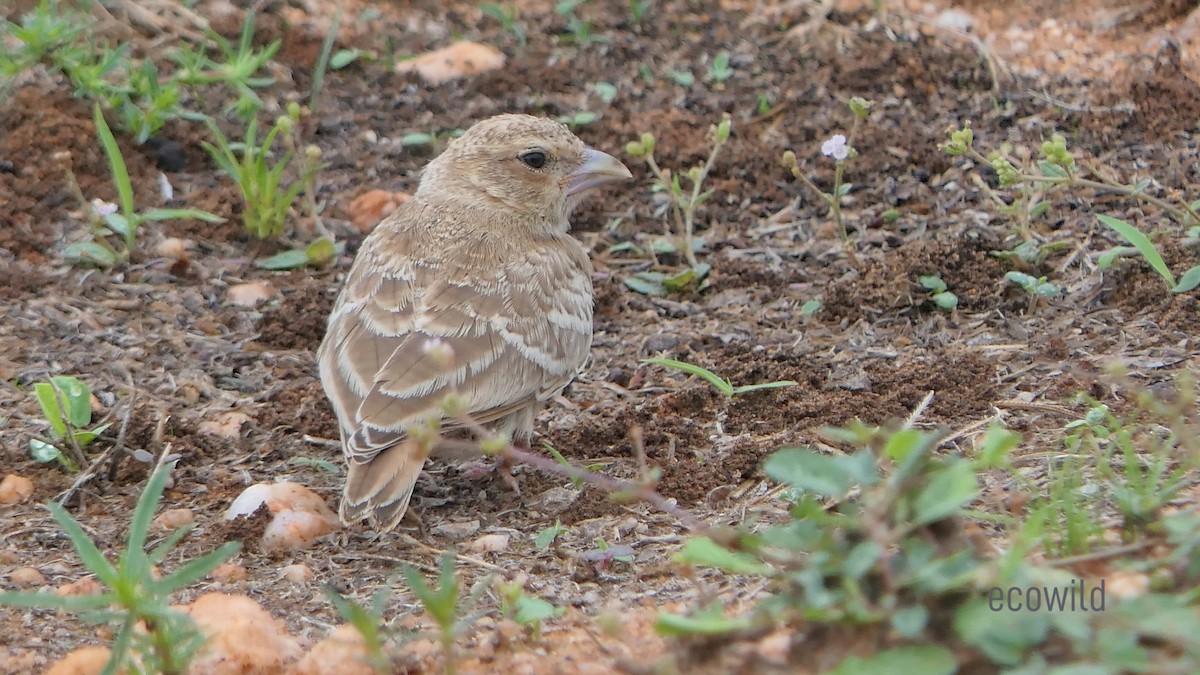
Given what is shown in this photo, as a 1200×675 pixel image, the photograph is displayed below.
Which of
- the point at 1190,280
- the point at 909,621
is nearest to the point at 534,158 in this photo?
the point at 1190,280

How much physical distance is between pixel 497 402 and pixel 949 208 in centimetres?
249

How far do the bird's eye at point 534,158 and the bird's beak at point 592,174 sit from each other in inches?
4.9

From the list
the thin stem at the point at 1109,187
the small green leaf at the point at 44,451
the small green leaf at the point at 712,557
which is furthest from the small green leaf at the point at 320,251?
the small green leaf at the point at 712,557

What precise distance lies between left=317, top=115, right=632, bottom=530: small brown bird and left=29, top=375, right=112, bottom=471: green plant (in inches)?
30.4

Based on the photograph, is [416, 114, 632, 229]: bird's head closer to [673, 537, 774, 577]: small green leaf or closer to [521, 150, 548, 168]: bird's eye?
[521, 150, 548, 168]: bird's eye

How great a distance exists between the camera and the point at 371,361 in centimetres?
434

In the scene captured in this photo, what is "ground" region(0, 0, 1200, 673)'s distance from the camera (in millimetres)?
4078

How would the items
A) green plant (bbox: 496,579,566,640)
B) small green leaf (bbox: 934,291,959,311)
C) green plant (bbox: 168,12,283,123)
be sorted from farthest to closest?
green plant (bbox: 168,12,283,123) < small green leaf (bbox: 934,291,959,311) < green plant (bbox: 496,579,566,640)

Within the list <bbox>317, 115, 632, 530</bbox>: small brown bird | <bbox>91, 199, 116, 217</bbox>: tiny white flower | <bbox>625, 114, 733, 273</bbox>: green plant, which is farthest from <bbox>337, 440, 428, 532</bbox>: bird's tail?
<bbox>91, 199, 116, 217</bbox>: tiny white flower

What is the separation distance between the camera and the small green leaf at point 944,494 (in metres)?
2.19

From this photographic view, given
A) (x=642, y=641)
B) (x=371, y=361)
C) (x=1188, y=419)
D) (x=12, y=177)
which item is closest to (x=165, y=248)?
(x=12, y=177)

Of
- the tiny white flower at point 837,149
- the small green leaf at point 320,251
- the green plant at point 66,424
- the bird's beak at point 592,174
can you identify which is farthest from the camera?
the small green leaf at point 320,251

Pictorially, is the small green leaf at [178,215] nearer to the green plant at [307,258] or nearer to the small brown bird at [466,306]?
the green plant at [307,258]

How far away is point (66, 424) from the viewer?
439cm
